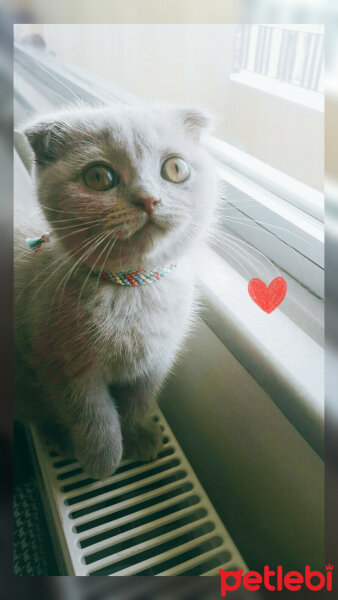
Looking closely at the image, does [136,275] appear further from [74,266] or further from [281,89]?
[281,89]

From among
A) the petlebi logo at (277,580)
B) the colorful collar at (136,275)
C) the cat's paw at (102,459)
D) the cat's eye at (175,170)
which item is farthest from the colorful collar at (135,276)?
the petlebi logo at (277,580)

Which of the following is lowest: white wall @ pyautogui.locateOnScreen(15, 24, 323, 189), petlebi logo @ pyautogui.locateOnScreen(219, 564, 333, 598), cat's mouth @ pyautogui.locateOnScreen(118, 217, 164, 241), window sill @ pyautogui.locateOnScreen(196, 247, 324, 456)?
petlebi logo @ pyautogui.locateOnScreen(219, 564, 333, 598)

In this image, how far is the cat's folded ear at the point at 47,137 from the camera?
480mm

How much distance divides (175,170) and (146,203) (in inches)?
2.8

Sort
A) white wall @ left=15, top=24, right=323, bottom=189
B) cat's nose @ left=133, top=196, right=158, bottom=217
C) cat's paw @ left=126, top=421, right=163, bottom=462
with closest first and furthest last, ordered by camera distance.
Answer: cat's nose @ left=133, top=196, right=158, bottom=217 → white wall @ left=15, top=24, right=323, bottom=189 → cat's paw @ left=126, top=421, right=163, bottom=462

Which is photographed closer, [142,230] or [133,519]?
[142,230]

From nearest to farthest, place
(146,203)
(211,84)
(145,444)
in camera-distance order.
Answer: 1. (146,203)
2. (211,84)
3. (145,444)

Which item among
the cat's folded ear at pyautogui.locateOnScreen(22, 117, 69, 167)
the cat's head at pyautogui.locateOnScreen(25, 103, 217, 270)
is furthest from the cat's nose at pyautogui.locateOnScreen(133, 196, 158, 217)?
the cat's folded ear at pyautogui.locateOnScreen(22, 117, 69, 167)

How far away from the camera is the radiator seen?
22.9 inches

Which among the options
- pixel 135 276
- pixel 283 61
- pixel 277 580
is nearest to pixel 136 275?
pixel 135 276

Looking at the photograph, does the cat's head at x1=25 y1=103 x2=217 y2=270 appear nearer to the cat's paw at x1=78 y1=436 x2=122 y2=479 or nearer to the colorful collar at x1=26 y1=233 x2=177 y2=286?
the colorful collar at x1=26 y1=233 x2=177 y2=286

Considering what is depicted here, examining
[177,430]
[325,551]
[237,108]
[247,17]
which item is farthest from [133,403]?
[247,17]

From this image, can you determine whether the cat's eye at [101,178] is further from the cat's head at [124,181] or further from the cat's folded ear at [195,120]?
the cat's folded ear at [195,120]

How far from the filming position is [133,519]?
0.61 meters
